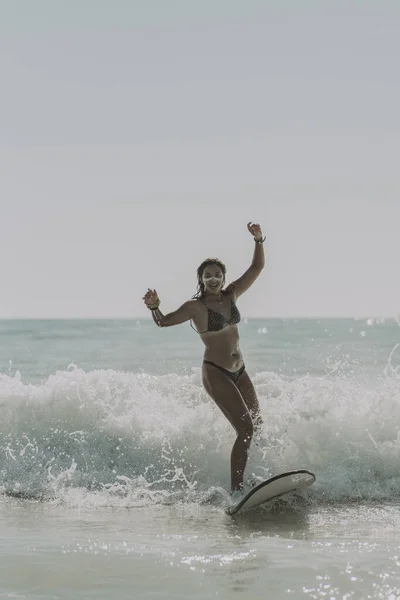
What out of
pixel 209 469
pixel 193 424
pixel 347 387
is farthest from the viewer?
pixel 347 387

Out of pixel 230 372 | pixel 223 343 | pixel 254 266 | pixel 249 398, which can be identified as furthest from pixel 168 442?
pixel 254 266

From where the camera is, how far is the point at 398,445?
9242 mm

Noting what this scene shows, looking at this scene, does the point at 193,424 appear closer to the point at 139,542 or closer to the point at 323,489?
the point at 323,489

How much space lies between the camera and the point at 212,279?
762cm

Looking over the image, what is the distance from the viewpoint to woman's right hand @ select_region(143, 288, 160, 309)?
730cm

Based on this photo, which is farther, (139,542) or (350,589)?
(139,542)

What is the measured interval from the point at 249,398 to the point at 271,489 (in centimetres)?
99

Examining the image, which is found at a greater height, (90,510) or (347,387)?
(347,387)

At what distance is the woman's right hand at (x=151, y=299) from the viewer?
24.0ft

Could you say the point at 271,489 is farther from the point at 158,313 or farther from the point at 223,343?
the point at 158,313

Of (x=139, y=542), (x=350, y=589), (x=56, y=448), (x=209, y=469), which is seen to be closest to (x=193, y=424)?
(x=209, y=469)

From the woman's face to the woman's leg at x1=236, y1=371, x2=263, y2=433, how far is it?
91 cm

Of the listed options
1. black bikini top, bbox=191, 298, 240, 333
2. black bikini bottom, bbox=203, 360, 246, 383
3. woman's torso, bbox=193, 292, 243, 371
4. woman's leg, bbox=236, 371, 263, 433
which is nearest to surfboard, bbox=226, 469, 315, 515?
woman's leg, bbox=236, 371, 263, 433

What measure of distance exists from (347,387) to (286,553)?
492 cm
